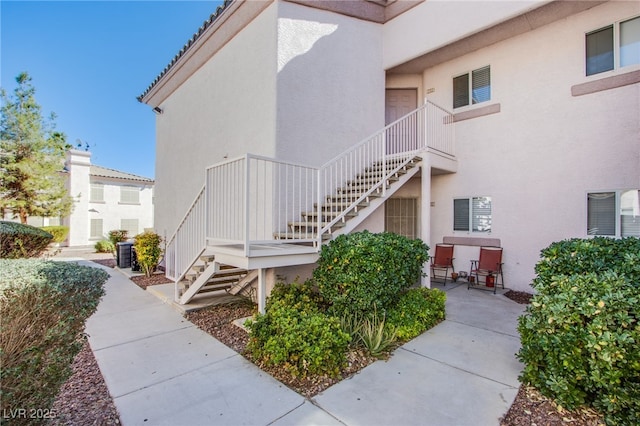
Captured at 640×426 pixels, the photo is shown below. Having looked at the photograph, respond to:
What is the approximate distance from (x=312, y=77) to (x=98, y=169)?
893 inches

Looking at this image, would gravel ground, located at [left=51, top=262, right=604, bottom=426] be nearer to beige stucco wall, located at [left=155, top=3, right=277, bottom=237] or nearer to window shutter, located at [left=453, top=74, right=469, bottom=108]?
beige stucco wall, located at [left=155, top=3, right=277, bottom=237]

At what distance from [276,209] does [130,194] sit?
2058 cm

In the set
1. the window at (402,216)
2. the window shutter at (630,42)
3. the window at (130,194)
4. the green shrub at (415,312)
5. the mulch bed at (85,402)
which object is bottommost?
the mulch bed at (85,402)

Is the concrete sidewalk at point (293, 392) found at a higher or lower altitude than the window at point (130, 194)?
lower

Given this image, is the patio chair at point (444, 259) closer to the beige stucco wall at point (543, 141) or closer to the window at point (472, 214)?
the beige stucco wall at point (543, 141)

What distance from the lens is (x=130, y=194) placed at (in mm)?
22000

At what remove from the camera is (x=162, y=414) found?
2930 millimetres

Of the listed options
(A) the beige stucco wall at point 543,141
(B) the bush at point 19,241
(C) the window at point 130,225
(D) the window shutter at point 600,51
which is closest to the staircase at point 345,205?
(A) the beige stucco wall at point 543,141

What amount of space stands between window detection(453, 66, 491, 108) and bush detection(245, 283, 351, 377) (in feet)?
24.3

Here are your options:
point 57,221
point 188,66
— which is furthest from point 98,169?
point 188,66

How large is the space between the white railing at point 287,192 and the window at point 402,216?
5.42ft

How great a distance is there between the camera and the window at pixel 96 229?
20.1 meters

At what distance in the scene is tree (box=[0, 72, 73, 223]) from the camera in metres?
13.9

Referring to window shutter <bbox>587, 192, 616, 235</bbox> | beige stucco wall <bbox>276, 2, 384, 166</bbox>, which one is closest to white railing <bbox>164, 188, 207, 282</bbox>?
beige stucco wall <bbox>276, 2, 384, 166</bbox>
